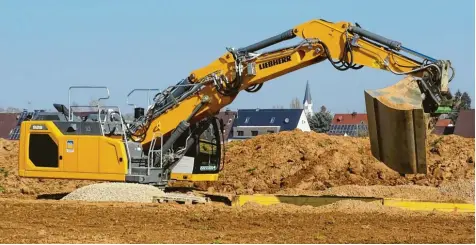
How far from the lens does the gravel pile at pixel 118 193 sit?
15.4 meters

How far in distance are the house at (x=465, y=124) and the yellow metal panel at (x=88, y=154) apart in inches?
1342

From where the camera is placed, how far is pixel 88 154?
52.4 ft

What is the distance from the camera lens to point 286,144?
23453 mm

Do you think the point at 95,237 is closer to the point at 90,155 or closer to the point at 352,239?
the point at 352,239

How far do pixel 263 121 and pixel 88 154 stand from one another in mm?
55398

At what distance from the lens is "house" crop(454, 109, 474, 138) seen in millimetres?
47375

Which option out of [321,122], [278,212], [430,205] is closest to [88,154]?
[278,212]

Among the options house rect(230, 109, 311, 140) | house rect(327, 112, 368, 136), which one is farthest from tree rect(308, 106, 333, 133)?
house rect(230, 109, 311, 140)

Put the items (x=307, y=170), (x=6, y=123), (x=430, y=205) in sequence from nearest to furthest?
(x=430, y=205) → (x=307, y=170) → (x=6, y=123)

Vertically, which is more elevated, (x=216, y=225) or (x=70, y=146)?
(x=70, y=146)

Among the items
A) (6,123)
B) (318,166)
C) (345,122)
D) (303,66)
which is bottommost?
(318,166)

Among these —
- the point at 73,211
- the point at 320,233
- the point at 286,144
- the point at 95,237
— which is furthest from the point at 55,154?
the point at 286,144

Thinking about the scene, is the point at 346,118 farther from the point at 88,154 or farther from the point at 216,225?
the point at 216,225

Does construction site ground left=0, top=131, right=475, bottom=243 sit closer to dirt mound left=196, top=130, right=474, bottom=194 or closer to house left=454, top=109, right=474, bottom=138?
dirt mound left=196, top=130, right=474, bottom=194
